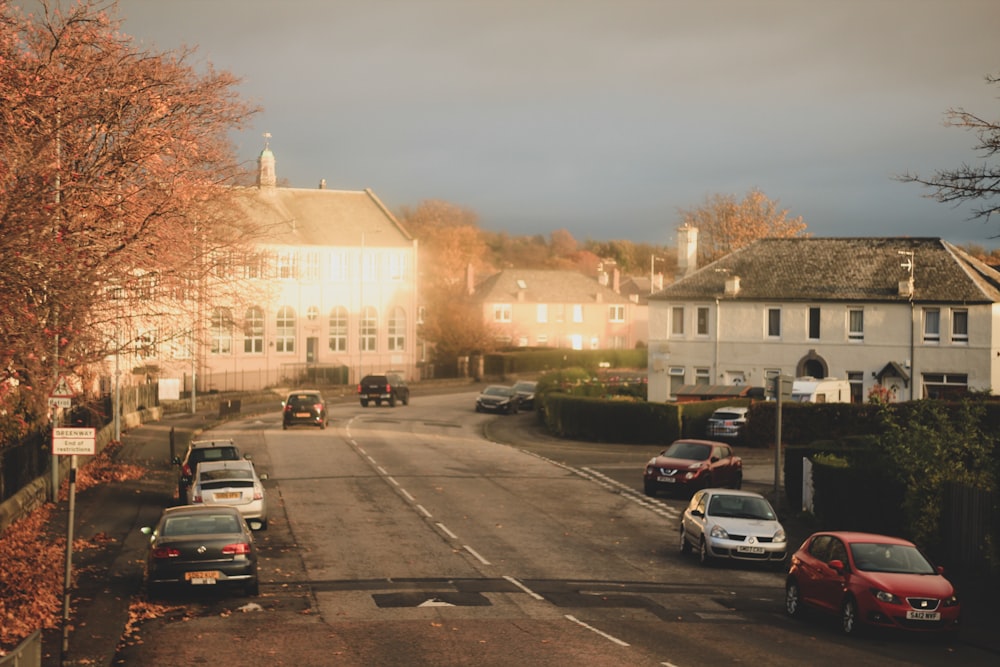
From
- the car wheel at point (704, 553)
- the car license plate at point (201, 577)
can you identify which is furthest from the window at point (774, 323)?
the car license plate at point (201, 577)

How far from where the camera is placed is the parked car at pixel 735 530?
23984mm

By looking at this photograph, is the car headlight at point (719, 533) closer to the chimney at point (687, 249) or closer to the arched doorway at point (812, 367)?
the arched doorway at point (812, 367)

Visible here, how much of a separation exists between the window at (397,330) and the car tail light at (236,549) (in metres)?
74.4

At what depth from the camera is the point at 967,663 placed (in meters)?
16.4

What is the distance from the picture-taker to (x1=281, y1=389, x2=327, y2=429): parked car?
5144 cm

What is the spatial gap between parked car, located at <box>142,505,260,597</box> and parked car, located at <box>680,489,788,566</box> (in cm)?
936

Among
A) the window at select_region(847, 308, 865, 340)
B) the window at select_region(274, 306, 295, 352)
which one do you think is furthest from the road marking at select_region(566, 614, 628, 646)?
the window at select_region(274, 306, 295, 352)

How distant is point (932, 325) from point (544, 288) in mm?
67016

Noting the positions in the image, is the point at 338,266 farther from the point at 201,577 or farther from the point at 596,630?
the point at 596,630

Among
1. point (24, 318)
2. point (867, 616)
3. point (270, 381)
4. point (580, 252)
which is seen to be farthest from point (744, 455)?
point (580, 252)

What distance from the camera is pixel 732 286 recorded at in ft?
204

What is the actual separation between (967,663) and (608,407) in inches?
1372

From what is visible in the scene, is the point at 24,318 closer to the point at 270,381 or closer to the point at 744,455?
the point at 744,455

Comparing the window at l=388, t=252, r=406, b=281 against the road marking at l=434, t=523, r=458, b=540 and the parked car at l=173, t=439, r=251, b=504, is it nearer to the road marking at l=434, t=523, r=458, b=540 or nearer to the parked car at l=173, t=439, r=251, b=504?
the parked car at l=173, t=439, r=251, b=504
